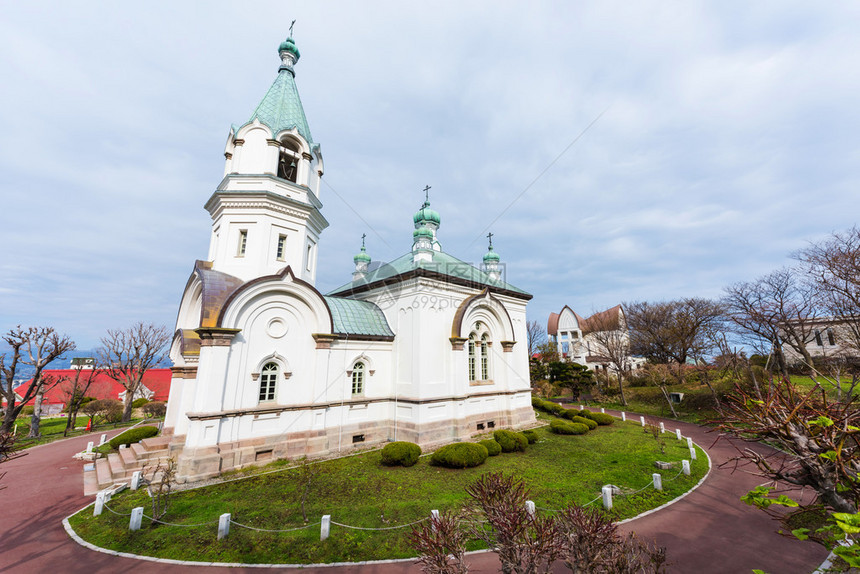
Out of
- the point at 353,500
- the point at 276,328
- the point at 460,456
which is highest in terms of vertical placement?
the point at 276,328

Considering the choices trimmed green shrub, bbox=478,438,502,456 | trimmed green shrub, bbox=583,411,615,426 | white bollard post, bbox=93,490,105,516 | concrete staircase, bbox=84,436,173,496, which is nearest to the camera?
white bollard post, bbox=93,490,105,516

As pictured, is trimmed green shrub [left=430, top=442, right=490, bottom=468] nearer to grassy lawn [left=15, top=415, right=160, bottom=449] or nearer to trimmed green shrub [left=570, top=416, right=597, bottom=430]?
trimmed green shrub [left=570, top=416, right=597, bottom=430]

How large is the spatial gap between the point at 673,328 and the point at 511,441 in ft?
101

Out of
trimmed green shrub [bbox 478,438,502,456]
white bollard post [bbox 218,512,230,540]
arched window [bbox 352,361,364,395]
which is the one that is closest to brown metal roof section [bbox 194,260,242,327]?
arched window [bbox 352,361,364,395]

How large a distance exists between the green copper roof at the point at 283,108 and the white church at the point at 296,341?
7 cm

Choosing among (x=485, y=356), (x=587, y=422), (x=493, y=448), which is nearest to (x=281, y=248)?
(x=485, y=356)

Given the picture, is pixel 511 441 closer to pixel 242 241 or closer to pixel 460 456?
pixel 460 456

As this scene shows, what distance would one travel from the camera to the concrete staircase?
12383mm

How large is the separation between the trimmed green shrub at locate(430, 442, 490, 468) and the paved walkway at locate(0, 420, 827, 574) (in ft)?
18.1

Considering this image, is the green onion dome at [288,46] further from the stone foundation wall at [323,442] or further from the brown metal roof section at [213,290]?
the stone foundation wall at [323,442]

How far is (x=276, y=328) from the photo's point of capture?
46.8 ft

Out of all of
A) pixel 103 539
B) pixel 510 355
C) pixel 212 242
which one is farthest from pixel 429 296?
pixel 103 539

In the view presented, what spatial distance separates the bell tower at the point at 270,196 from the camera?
1506cm

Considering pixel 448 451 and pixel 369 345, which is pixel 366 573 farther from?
pixel 369 345
